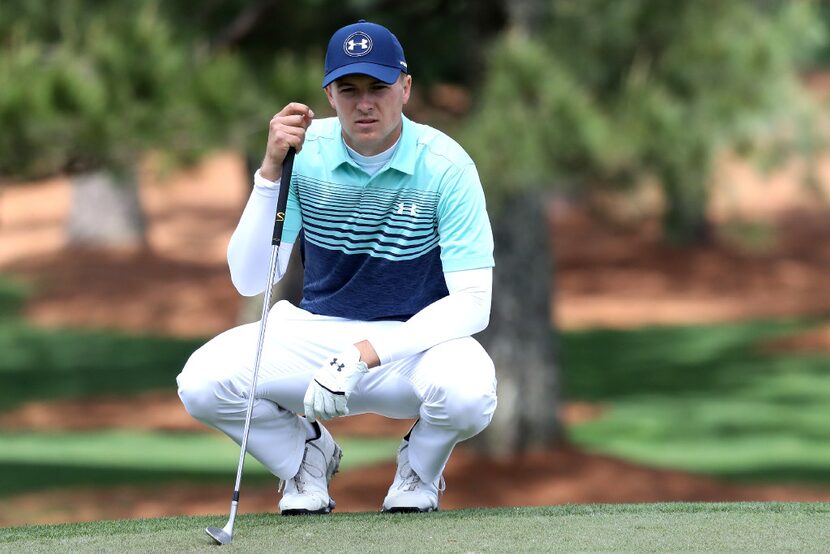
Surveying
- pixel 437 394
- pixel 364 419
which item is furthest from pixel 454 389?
pixel 364 419

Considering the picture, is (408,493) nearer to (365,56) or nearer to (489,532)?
(489,532)

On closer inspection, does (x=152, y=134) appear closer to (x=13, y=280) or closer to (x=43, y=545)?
(x=43, y=545)

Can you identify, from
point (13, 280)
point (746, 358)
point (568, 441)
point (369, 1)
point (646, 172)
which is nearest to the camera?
point (646, 172)

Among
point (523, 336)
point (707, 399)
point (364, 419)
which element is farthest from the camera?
point (707, 399)

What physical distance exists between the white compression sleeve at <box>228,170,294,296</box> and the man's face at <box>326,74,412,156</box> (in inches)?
11.7

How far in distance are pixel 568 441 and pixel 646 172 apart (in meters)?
2.64

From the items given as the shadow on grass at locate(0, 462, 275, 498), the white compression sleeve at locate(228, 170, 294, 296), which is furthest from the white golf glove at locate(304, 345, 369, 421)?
the shadow on grass at locate(0, 462, 275, 498)

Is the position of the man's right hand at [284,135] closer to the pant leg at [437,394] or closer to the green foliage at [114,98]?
the pant leg at [437,394]

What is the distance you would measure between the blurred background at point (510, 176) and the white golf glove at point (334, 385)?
3.31 metres

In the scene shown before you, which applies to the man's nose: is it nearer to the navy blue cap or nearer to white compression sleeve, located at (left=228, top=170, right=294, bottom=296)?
the navy blue cap

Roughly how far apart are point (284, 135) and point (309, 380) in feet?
2.58

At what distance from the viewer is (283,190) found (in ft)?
14.2

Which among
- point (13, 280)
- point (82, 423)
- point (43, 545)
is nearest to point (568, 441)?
point (82, 423)

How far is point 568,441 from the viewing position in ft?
35.6
